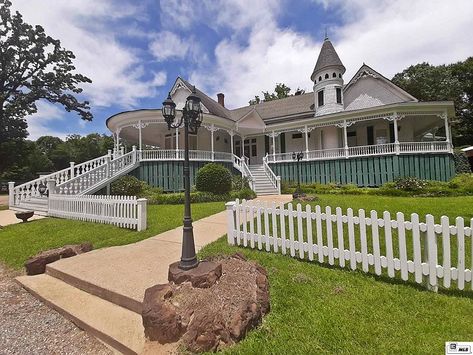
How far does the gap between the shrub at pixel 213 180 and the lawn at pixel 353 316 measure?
965cm

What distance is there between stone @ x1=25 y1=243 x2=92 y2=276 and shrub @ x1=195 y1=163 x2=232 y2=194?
8.18m

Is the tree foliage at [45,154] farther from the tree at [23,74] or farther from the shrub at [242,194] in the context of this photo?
the shrub at [242,194]

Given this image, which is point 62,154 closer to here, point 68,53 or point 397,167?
point 68,53

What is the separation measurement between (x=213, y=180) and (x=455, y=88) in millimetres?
38792

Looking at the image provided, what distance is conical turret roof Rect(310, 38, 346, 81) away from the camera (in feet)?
69.5

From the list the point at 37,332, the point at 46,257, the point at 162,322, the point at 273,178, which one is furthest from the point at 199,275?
the point at 273,178

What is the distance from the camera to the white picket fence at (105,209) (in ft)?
24.6

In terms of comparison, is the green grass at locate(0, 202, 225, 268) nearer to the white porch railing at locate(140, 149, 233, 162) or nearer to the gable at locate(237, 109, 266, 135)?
the white porch railing at locate(140, 149, 233, 162)

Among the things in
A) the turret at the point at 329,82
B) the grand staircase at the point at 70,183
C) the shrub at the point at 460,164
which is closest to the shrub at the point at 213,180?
the grand staircase at the point at 70,183

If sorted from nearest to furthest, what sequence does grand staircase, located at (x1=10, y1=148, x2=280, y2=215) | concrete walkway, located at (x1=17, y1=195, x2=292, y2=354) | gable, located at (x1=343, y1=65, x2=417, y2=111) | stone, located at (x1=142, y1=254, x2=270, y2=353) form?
stone, located at (x1=142, y1=254, x2=270, y2=353)
concrete walkway, located at (x1=17, y1=195, x2=292, y2=354)
grand staircase, located at (x1=10, y1=148, x2=280, y2=215)
gable, located at (x1=343, y1=65, x2=417, y2=111)

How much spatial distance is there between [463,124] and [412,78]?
31.0 ft

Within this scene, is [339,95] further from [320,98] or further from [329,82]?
[320,98]

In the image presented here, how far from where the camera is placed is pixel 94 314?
3.37 metres

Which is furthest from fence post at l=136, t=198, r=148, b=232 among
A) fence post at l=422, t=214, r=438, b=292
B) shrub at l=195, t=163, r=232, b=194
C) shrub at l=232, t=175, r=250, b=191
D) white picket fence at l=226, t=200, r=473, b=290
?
shrub at l=232, t=175, r=250, b=191
